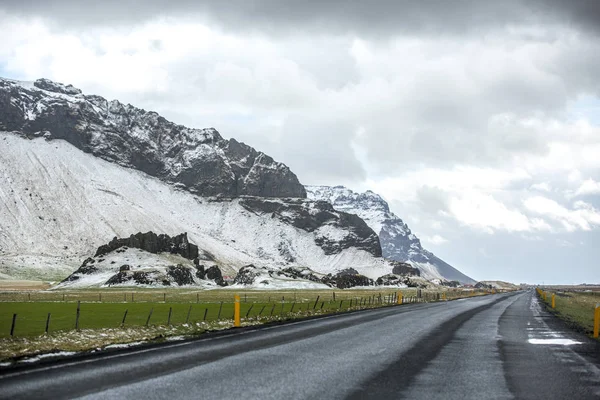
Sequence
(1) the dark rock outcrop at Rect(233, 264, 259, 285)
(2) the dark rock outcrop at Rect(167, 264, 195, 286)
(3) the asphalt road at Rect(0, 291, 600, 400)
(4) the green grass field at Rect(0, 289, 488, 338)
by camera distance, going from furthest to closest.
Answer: (1) the dark rock outcrop at Rect(233, 264, 259, 285)
(2) the dark rock outcrop at Rect(167, 264, 195, 286)
(4) the green grass field at Rect(0, 289, 488, 338)
(3) the asphalt road at Rect(0, 291, 600, 400)

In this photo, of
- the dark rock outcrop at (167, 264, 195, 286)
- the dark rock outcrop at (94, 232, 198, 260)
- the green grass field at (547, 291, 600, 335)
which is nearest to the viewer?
the green grass field at (547, 291, 600, 335)

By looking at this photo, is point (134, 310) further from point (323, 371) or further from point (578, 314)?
point (323, 371)

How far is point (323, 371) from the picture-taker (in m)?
13.7

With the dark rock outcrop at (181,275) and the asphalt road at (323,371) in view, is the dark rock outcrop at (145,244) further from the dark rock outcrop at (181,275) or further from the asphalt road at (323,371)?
the asphalt road at (323,371)

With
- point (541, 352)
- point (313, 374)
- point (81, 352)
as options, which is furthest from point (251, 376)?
point (541, 352)

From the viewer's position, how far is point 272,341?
20.5 m

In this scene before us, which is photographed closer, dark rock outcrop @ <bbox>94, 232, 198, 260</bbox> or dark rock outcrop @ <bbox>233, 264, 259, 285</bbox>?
dark rock outcrop @ <bbox>233, 264, 259, 285</bbox>

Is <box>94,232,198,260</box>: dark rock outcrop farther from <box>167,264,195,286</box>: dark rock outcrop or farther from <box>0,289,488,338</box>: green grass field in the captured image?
<box>0,289,488,338</box>: green grass field

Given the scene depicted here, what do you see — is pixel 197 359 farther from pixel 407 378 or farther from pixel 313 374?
pixel 407 378

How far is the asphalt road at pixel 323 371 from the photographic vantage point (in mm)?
11086

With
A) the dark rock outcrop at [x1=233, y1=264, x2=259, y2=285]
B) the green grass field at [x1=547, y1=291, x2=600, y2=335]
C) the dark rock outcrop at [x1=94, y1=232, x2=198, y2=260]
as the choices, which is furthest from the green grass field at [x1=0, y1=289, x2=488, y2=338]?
the dark rock outcrop at [x1=94, y1=232, x2=198, y2=260]

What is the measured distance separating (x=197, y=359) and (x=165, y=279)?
141m

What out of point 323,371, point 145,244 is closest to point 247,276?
point 145,244

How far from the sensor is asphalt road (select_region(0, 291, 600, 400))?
36.4ft
